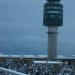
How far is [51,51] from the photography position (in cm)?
10819

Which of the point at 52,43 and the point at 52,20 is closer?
the point at 52,43

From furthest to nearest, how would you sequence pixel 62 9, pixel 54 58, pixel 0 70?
pixel 62 9 < pixel 54 58 < pixel 0 70

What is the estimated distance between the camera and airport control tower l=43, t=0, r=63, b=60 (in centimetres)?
10769

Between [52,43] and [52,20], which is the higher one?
[52,20]

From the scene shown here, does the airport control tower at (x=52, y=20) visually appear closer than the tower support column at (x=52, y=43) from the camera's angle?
No

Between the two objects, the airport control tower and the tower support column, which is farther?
the airport control tower

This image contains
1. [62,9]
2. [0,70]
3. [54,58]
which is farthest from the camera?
[62,9]

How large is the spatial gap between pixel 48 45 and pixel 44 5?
16728 millimetres

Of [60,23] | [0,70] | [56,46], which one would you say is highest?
[60,23]

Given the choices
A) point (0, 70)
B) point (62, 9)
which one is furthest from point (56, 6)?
point (0, 70)

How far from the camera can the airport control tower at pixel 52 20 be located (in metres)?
108

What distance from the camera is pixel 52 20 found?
366 ft

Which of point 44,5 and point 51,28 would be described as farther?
point 44,5

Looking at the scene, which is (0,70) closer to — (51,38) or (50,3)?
(51,38)
